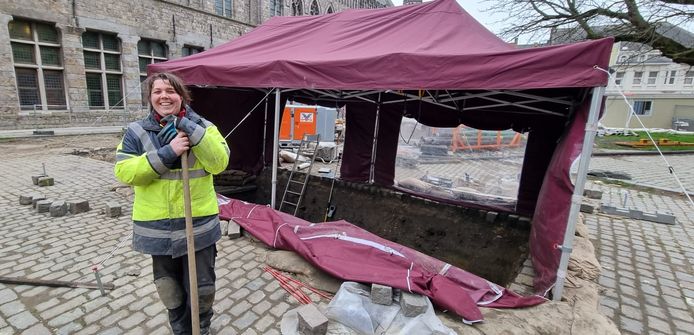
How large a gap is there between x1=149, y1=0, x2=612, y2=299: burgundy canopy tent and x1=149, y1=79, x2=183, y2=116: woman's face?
222cm

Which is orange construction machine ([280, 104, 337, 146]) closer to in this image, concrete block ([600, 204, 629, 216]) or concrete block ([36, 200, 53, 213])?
concrete block ([36, 200, 53, 213])

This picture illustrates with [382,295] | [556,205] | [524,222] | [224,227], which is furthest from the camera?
[524,222]

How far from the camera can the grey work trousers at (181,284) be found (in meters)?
2.04

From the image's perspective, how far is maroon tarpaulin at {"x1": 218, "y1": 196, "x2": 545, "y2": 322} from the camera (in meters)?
2.76

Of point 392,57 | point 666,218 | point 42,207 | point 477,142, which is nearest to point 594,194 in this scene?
point 666,218

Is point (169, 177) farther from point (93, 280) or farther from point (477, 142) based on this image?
point (477, 142)

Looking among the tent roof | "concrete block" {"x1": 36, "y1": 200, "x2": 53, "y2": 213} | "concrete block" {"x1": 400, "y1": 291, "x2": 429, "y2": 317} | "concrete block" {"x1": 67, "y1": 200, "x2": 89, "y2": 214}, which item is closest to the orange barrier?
the tent roof

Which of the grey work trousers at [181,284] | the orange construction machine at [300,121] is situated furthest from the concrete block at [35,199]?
the orange construction machine at [300,121]

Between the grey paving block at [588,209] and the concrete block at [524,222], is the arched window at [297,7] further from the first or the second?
the concrete block at [524,222]

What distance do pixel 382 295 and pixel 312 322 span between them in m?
0.62

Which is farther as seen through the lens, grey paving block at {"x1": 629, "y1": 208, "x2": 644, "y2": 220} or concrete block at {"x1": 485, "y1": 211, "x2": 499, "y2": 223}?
grey paving block at {"x1": 629, "y1": 208, "x2": 644, "y2": 220}

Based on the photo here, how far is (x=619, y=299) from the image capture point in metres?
3.28

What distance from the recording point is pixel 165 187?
1.89 m

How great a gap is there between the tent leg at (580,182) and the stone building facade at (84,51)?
446 inches
